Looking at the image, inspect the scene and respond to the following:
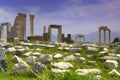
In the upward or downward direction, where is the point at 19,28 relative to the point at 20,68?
upward

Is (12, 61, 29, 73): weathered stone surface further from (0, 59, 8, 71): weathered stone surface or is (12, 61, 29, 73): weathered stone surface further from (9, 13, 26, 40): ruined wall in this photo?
(9, 13, 26, 40): ruined wall

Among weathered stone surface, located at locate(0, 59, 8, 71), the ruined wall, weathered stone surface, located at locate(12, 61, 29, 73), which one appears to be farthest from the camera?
the ruined wall

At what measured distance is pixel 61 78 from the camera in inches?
329

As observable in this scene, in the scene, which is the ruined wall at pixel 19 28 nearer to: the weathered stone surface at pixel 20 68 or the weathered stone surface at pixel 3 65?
the weathered stone surface at pixel 3 65

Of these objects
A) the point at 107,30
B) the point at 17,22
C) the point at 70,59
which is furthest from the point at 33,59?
the point at 107,30

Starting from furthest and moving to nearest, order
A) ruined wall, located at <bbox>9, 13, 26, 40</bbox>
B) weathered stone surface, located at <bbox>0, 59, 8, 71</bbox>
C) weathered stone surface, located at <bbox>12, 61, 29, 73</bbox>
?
1. ruined wall, located at <bbox>9, 13, 26, 40</bbox>
2. weathered stone surface, located at <bbox>0, 59, 8, 71</bbox>
3. weathered stone surface, located at <bbox>12, 61, 29, 73</bbox>

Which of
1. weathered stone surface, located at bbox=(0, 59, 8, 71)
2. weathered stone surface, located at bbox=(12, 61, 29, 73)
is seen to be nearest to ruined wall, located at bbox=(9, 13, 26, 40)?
weathered stone surface, located at bbox=(0, 59, 8, 71)

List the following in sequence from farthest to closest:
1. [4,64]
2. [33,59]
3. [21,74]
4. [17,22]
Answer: [17,22] < [33,59] < [4,64] < [21,74]

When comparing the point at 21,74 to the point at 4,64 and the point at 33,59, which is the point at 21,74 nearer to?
the point at 4,64

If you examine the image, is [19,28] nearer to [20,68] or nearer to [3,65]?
[3,65]

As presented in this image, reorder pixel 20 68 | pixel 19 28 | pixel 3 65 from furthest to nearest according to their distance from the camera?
pixel 19 28 < pixel 3 65 < pixel 20 68

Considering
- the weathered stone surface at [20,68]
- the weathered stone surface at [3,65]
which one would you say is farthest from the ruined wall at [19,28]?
the weathered stone surface at [20,68]

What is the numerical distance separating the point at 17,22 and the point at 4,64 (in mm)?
42841

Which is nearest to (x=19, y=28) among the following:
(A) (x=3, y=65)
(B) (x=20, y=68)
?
(A) (x=3, y=65)
